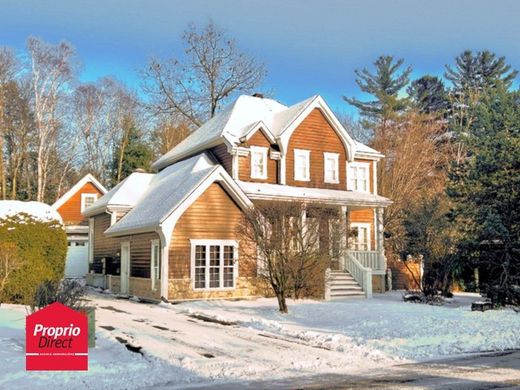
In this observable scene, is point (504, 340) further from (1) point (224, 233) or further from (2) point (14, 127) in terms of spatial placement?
(2) point (14, 127)

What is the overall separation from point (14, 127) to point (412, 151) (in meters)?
29.0

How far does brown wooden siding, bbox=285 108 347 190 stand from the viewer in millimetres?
25234

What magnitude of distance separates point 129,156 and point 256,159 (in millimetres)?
23328

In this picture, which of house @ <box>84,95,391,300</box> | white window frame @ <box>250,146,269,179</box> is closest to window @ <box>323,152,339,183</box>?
house @ <box>84,95,391,300</box>

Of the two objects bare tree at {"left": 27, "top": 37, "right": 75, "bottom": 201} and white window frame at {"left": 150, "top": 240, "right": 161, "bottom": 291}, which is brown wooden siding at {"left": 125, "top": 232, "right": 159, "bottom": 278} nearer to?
white window frame at {"left": 150, "top": 240, "right": 161, "bottom": 291}

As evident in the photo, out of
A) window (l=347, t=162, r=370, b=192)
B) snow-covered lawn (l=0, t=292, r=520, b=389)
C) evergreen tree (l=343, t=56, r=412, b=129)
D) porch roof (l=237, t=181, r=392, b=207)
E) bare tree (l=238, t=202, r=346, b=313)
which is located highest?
evergreen tree (l=343, t=56, r=412, b=129)

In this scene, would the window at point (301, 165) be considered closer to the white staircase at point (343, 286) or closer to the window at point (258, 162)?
the window at point (258, 162)

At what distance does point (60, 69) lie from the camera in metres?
38.8

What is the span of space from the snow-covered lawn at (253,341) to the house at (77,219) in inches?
646

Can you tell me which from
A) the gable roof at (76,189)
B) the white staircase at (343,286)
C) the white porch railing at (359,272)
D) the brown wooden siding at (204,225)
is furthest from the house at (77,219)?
the white porch railing at (359,272)

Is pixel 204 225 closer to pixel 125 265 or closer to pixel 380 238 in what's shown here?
pixel 125 265

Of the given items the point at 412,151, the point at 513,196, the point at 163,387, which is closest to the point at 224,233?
the point at 513,196

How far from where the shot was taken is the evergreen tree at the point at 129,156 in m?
45.2

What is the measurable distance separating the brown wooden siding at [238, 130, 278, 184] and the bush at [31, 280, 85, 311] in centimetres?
1366
